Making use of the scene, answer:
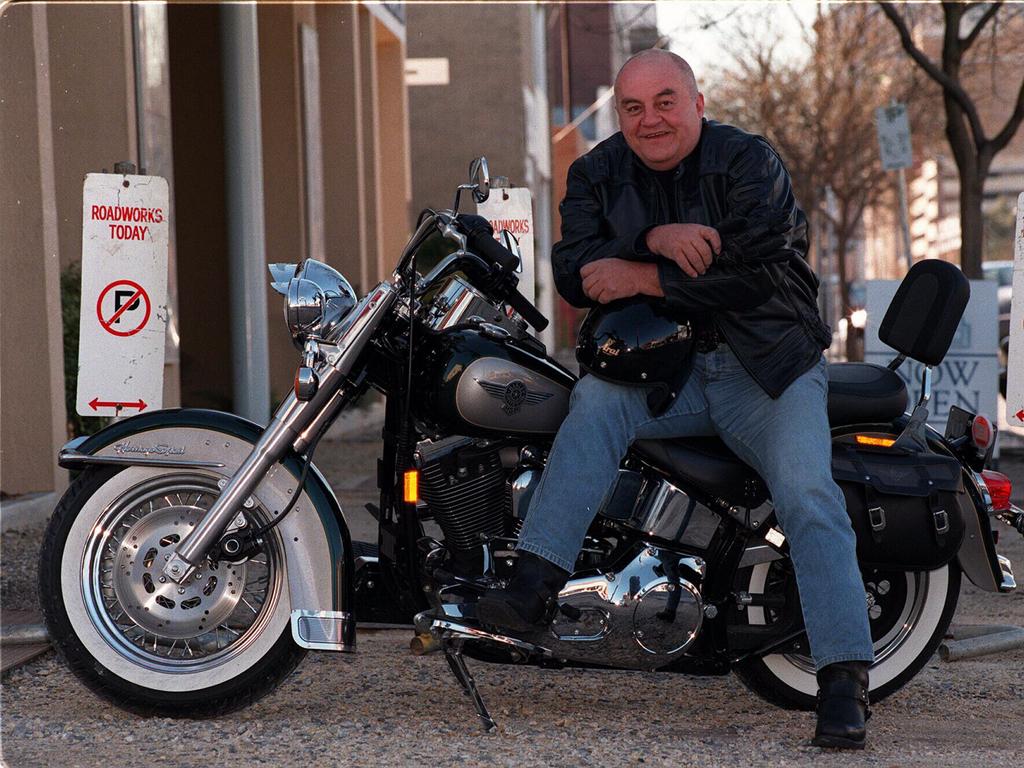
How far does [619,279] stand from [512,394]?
42cm

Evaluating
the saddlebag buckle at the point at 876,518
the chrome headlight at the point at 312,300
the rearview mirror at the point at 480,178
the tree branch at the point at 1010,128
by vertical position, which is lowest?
the saddlebag buckle at the point at 876,518

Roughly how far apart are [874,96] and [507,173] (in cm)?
772

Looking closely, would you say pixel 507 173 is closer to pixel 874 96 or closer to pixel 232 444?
pixel 874 96

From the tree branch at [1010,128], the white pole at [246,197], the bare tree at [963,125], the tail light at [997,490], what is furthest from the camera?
the tree branch at [1010,128]

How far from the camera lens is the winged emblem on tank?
3.78m

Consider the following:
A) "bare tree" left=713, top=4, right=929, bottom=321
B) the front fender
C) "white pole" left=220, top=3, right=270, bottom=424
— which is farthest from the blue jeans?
"bare tree" left=713, top=4, right=929, bottom=321

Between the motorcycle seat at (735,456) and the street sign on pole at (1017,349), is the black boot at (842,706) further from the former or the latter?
the street sign on pole at (1017,349)

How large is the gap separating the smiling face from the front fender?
1285 millimetres

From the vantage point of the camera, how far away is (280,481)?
13.0ft

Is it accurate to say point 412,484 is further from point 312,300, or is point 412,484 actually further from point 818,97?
point 818,97

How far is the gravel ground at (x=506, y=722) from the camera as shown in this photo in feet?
12.4

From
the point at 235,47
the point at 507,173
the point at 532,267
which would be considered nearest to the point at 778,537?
the point at 532,267

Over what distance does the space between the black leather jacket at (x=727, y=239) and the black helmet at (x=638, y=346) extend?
0.07 meters

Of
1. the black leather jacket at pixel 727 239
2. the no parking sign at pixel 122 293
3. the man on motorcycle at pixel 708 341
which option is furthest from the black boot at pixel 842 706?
the no parking sign at pixel 122 293
